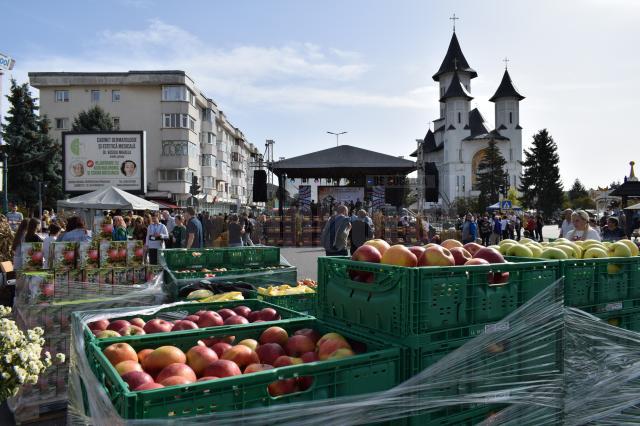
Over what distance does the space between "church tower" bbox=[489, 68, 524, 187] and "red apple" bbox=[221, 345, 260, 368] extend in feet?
304

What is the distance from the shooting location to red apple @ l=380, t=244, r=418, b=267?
3.26 m

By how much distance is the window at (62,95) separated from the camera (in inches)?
1956

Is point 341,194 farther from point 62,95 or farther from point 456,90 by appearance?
point 456,90

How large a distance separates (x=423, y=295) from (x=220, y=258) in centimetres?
527

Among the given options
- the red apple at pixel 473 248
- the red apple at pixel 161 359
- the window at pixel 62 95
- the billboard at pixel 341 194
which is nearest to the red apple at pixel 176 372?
the red apple at pixel 161 359

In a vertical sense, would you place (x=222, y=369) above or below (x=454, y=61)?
below

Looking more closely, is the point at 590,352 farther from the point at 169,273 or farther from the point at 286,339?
the point at 169,273

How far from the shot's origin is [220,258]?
7.71m

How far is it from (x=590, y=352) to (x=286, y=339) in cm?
195

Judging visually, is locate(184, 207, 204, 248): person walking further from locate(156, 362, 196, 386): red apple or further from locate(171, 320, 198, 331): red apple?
locate(156, 362, 196, 386): red apple

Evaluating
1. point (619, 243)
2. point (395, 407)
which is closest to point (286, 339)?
point (395, 407)

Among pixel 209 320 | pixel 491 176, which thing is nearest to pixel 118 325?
pixel 209 320

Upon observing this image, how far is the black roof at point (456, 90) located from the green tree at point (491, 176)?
10.4 m

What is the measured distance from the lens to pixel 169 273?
21.8ft
